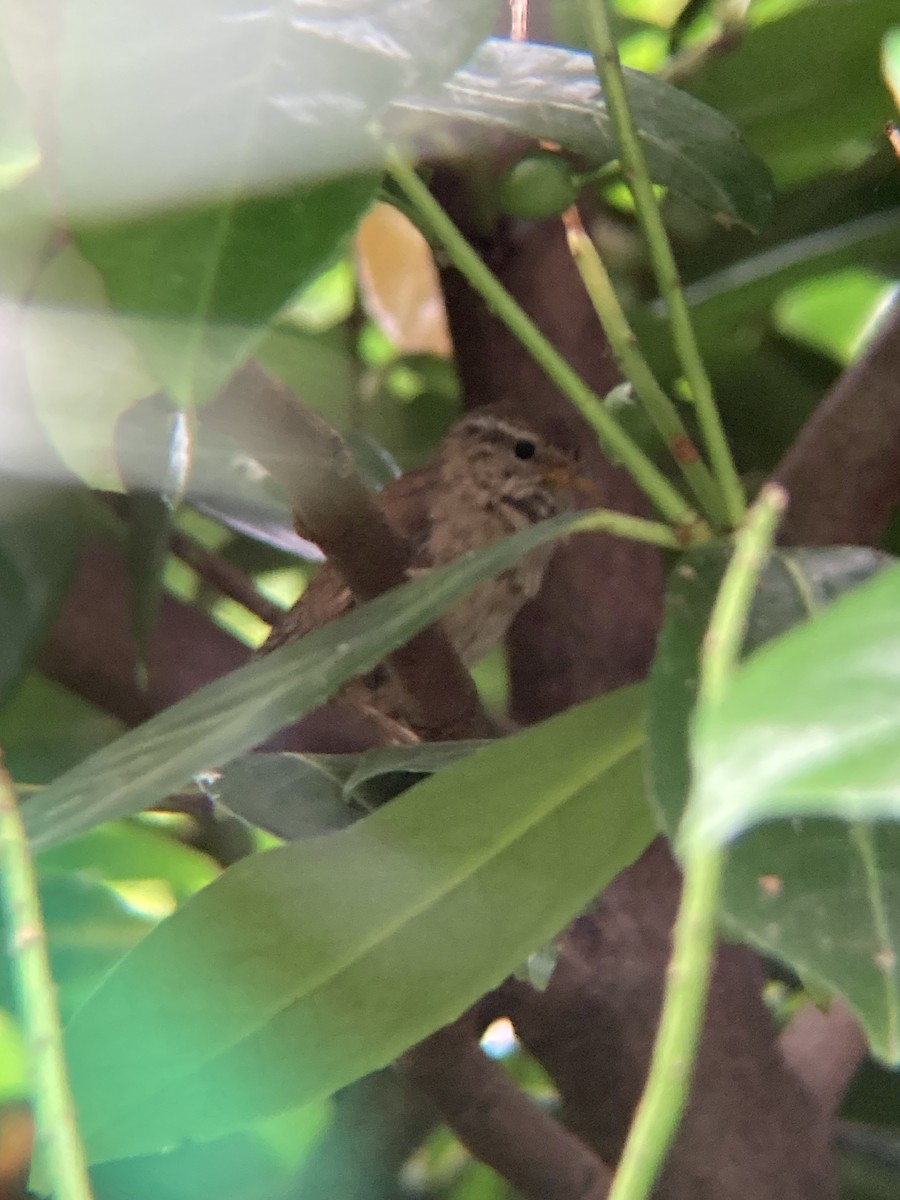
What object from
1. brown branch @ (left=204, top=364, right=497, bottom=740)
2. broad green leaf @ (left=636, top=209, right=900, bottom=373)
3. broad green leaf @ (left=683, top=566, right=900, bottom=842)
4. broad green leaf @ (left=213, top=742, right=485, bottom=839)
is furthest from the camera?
broad green leaf @ (left=636, top=209, right=900, bottom=373)

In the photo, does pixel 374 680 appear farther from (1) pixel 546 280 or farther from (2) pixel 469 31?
(2) pixel 469 31

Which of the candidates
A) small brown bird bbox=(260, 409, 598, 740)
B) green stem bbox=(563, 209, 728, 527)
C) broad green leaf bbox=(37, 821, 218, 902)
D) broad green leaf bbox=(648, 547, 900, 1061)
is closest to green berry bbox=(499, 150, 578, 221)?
green stem bbox=(563, 209, 728, 527)

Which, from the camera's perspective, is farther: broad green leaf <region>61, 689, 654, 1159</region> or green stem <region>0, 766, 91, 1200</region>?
broad green leaf <region>61, 689, 654, 1159</region>

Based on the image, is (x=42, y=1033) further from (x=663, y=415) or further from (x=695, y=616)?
(x=663, y=415)

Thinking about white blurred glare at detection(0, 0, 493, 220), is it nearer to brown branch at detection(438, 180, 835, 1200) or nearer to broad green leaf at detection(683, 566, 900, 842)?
broad green leaf at detection(683, 566, 900, 842)

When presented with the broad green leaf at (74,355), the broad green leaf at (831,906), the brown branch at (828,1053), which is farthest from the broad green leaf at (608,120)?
the brown branch at (828,1053)

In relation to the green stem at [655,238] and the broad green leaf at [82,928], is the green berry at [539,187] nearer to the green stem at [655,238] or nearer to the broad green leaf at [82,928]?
the green stem at [655,238]
